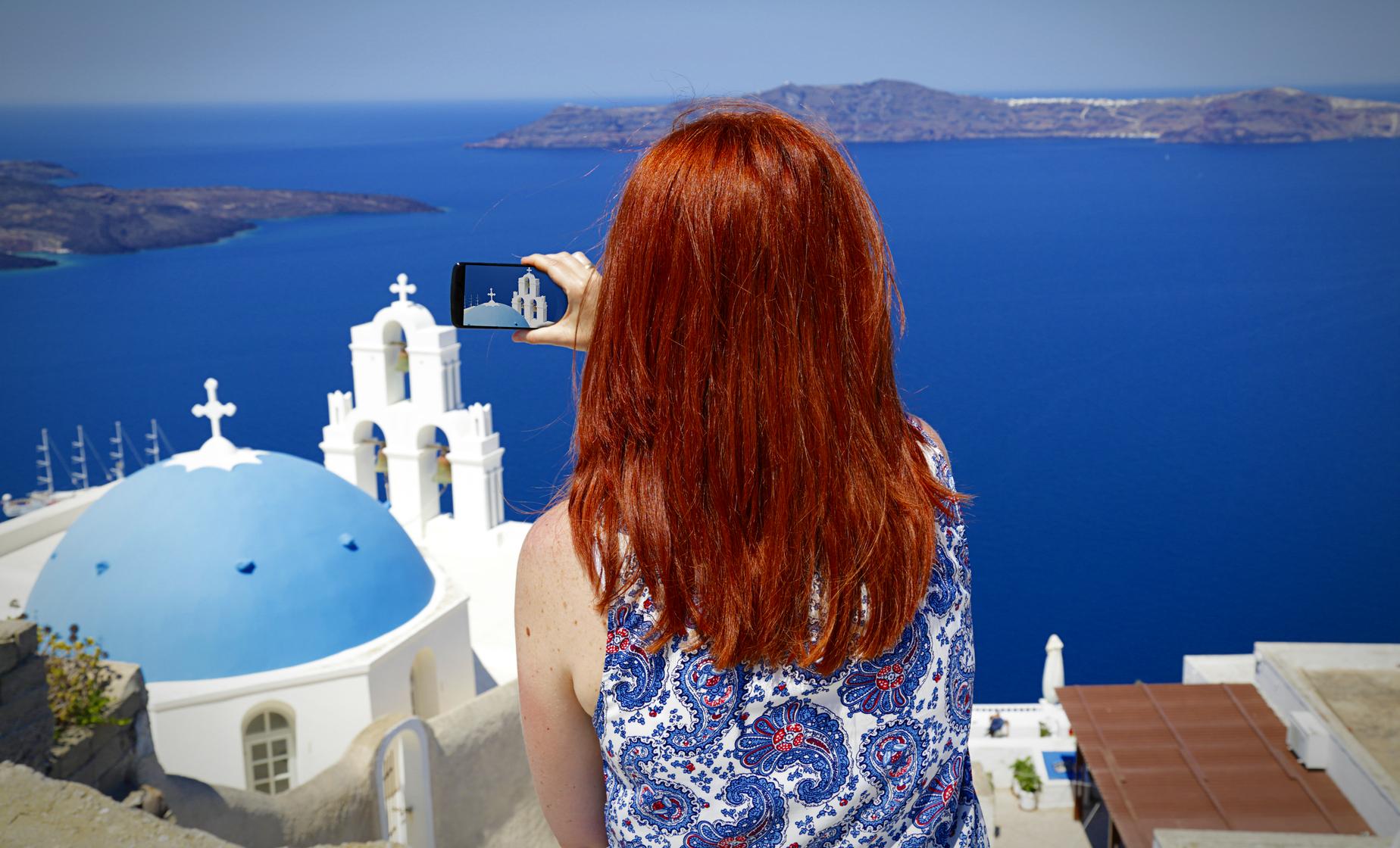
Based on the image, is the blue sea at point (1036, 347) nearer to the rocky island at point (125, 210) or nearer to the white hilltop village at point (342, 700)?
the rocky island at point (125, 210)

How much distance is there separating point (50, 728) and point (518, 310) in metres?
3.16

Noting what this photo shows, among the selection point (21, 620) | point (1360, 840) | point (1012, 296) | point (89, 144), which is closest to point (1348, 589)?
point (1012, 296)

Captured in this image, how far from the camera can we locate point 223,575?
6.41 m

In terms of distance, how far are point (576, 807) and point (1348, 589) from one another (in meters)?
33.1

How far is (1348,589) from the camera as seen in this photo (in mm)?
30172

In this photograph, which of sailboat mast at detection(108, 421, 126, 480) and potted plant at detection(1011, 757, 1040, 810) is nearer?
potted plant at detection(1011, 757, 1040, 810)

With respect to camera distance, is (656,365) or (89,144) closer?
(656,365)

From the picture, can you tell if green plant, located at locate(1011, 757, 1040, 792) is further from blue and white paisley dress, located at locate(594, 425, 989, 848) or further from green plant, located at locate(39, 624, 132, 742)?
blue and white paisley dress, located at locate(594, 425, 989, 848)

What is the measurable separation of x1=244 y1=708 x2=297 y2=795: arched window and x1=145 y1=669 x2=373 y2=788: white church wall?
0.05m

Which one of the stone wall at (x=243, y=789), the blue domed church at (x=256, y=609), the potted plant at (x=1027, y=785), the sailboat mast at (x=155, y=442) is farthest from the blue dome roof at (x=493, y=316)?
the sailboat mast at (x=155, y=442)

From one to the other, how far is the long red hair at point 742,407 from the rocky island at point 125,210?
3845cm

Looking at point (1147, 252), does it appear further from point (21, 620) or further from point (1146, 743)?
point (21, 620)

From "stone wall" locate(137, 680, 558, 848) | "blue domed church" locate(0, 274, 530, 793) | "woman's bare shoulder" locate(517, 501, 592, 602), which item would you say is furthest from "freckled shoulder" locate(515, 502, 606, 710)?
"blue domed church" locate(0, 274, 530, 793)

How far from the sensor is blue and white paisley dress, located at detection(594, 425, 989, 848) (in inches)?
44.0
